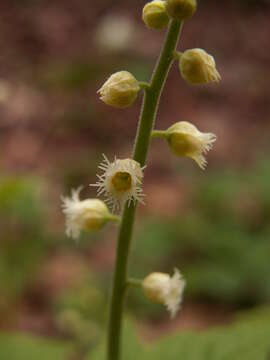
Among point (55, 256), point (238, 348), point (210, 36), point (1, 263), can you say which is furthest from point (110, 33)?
point (238, 348)

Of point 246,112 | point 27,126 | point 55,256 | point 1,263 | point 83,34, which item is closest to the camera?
point 1,263

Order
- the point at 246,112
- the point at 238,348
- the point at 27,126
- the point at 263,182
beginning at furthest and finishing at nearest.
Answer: the point at 246,112
the point at 27,126
the point at 263,182
the point at 238,348

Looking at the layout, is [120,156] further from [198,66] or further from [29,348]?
[198,66]

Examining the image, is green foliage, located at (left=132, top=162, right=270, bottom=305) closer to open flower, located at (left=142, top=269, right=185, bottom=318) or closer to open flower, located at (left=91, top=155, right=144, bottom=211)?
open flower, located at (left=142, top=269, right=185, bottom=318)

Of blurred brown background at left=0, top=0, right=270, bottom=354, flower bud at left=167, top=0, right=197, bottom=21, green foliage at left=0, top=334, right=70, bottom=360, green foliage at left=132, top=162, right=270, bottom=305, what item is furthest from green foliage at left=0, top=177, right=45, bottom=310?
flower bud at left=167, top=0, right=197, bottom=21

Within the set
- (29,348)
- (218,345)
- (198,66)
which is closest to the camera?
(198,66)

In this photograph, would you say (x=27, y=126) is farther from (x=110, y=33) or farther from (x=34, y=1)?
(x=34, y=1)

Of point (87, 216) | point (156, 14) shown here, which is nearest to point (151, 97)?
point (156, 14)
